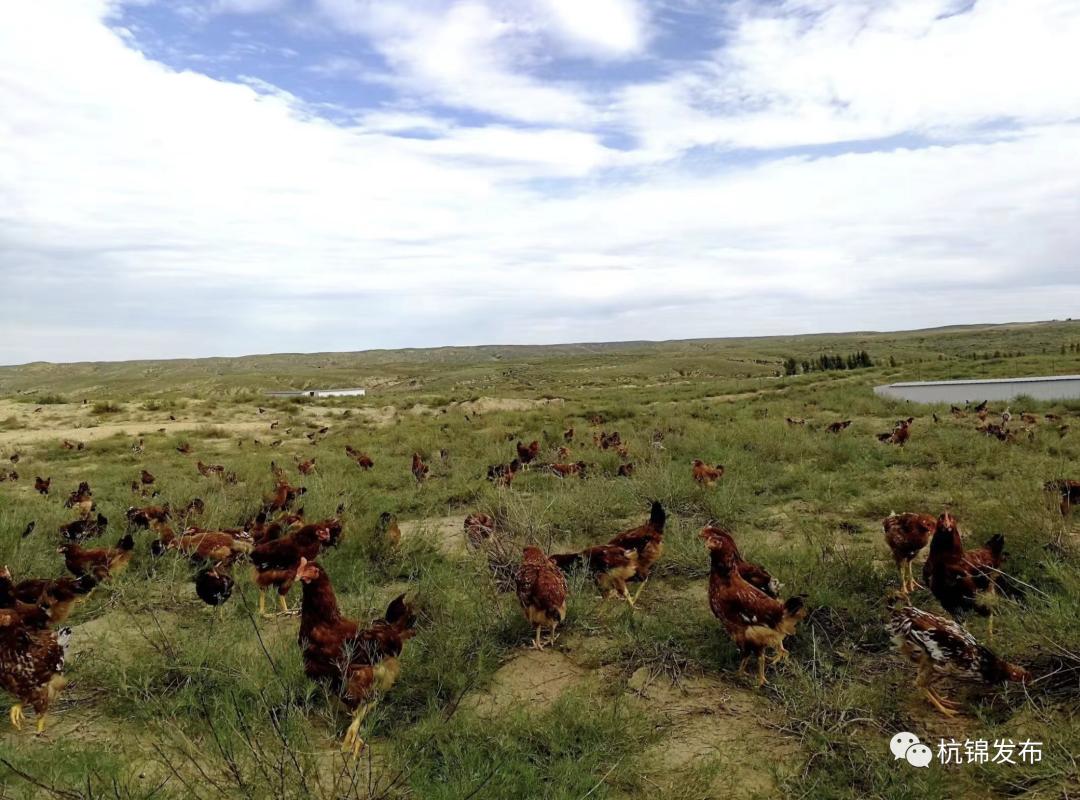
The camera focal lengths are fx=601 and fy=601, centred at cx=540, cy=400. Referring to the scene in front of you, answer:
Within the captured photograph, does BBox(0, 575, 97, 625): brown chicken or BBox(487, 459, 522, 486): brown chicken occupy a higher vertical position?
BBox(0, 575, 97, 625): brown chicken

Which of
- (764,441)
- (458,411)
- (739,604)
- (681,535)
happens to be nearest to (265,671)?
(739,604)

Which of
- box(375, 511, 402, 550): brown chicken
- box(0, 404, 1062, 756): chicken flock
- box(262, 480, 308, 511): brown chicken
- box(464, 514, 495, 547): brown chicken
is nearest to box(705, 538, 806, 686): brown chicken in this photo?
box(0, 404, 1062, 756): chicken flock

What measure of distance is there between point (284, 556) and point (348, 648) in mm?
2109

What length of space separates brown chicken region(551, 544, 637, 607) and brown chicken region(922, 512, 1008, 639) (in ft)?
7.19

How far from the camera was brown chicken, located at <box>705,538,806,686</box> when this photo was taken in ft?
12.2

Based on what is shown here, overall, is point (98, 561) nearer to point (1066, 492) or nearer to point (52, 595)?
point (52, 595)

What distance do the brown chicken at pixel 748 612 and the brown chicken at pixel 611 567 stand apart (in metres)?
0.97

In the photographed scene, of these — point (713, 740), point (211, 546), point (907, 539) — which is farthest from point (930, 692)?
point (211, 546)

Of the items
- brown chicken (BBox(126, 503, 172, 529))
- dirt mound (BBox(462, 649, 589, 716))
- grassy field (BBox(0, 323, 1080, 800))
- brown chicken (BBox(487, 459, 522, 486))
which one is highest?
brown chicken (BBox(126, 503, 172, 529))

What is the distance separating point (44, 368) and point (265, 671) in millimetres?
164848

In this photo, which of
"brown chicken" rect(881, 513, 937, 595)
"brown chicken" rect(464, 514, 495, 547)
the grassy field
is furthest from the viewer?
"brown chicken" rect(464, 514, 495, 547)

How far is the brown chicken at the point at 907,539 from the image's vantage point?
4789 millimetres

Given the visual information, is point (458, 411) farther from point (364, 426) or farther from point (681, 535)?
point (681, 535)

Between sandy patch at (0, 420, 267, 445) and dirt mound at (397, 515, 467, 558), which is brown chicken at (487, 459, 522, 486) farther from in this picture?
sandy patch at (0, 420, 267, 445)
